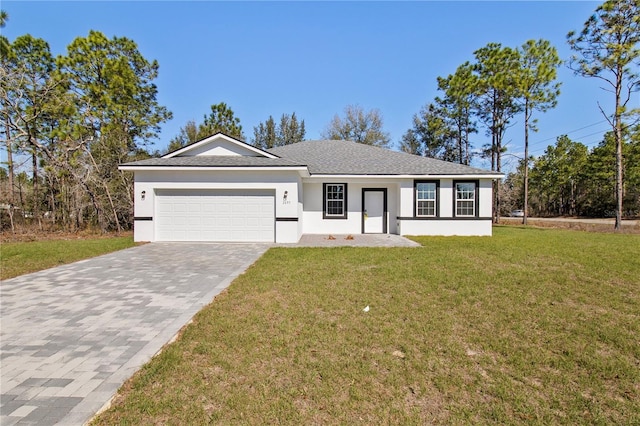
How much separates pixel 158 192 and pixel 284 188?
505cm

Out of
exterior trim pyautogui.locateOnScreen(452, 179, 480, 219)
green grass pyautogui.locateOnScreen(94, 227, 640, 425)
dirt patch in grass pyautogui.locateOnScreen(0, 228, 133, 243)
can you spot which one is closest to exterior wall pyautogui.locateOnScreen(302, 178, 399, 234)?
exterior trim pyautogui.locateOnScreen(452, 179, 480, 219)

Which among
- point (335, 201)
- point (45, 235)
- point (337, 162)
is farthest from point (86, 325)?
point (45, 235)

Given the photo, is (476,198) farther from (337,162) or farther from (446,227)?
(337,162)

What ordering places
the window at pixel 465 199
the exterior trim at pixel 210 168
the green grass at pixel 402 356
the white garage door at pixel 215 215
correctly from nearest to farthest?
the green grass at pixel 402 356, the exterior trim at pixel 210 168, the white garage door at pixel 215 215, the window at pixel 465 199

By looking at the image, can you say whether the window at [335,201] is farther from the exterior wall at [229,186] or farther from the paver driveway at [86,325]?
the paver driveway at [86,325]

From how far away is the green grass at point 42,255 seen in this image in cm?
724

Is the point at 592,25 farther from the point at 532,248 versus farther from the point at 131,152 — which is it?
the point at 131,152

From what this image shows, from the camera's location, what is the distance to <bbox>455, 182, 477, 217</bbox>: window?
1385 centimetres

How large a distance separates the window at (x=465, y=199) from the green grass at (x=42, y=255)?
559 inches

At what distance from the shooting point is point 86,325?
3963 mm

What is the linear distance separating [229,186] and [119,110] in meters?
14.7

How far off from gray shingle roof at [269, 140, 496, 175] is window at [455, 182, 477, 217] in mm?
670

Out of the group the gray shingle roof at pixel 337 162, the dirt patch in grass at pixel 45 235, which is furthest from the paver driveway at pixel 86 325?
the dirt patch in grass at pixel 45 235

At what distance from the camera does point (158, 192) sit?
11609 millimetres
